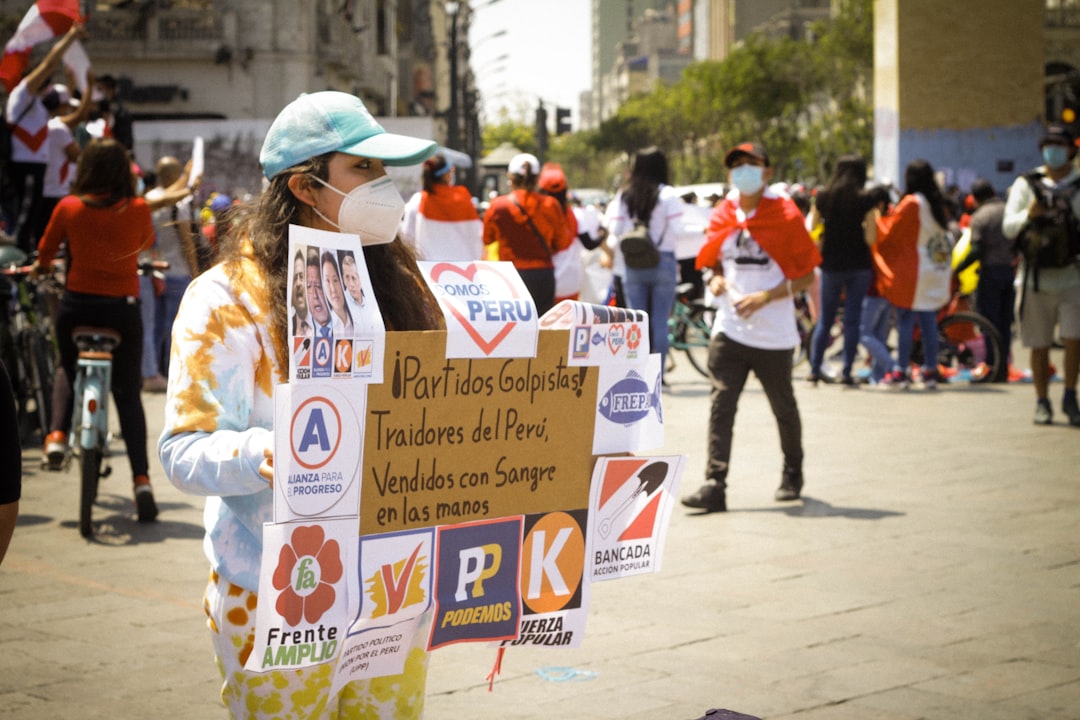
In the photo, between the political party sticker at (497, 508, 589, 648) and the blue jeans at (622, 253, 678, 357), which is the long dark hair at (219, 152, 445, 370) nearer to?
the political party sticker at (497, 508, 589, 648)

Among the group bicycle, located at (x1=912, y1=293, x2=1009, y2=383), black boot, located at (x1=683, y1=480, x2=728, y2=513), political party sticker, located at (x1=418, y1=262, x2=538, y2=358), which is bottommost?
black boot, located at (x1=683, y1=480, x2=728, y2=513)

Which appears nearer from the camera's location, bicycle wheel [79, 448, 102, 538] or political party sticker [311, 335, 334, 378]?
political party sticker [311, 335, 334, 378]

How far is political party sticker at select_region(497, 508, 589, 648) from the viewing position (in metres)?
2.71

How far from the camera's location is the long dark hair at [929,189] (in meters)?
12.9

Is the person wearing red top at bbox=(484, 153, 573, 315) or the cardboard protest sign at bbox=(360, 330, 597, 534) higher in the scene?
the person wearing red top at bbox=(484, 153, 573, 315)

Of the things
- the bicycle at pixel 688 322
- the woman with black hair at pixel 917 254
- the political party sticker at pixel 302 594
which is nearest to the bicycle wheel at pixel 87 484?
the political party sticker at pixel 302 594

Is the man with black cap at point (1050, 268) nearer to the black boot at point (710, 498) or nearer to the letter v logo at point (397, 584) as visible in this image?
the black boot at point (710, 498)

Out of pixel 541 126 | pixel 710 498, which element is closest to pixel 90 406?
pixel 710 498

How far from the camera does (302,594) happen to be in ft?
7.73

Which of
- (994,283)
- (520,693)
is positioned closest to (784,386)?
(520,693)

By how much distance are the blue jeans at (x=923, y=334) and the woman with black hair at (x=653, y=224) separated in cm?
245

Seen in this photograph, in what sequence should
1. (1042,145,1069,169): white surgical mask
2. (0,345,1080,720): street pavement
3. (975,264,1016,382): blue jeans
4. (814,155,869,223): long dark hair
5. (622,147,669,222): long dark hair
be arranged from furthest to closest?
(975,264,1016,382): blue jeans, (814,155,869,223): long dark hair, (622,147,669,222): long dark hair, (1042,145,1069,169): white surgical mask, (0,345,1080,720): street pavement

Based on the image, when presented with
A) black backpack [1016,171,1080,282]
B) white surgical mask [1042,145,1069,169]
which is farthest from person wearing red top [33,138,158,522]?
white surgical mask [1042,145,1069,169]

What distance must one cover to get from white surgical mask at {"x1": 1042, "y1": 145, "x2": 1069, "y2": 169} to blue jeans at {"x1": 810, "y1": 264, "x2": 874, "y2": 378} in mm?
2919
